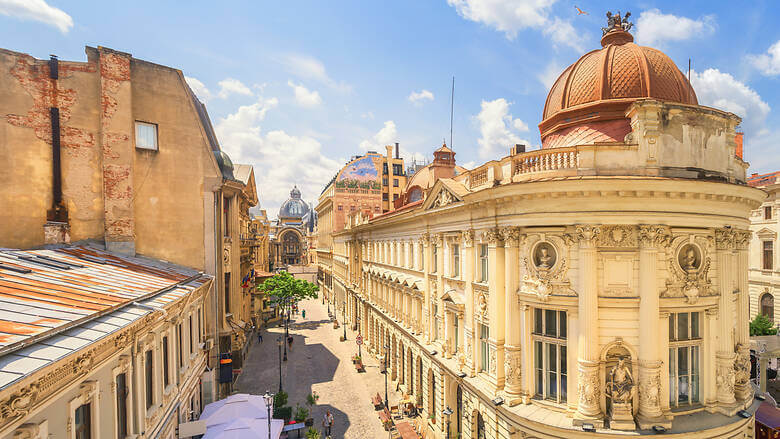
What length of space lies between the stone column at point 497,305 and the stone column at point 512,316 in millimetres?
417

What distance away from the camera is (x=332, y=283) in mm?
70062

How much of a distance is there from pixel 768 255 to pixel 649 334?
112 feet

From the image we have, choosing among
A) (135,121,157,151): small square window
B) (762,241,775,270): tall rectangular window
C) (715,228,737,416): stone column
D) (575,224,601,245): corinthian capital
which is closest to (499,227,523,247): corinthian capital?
(575,224,601,245): corinthian capital

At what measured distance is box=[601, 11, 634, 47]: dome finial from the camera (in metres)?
18.9

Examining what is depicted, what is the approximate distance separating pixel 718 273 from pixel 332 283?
6153 cm

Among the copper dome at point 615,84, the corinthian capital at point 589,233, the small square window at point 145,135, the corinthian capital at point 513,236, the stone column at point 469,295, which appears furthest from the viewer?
the small square window at point 145,135

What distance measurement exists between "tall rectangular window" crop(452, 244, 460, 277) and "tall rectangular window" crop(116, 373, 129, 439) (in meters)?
15.4

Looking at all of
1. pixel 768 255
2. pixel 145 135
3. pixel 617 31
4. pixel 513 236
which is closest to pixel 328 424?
pixel 513 236

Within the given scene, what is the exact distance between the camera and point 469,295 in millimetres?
18672

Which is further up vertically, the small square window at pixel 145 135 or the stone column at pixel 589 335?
the small square window at pixel 145 135

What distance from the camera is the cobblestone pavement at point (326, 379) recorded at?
80.7 feet

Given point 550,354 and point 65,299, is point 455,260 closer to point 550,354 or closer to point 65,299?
point 550,354

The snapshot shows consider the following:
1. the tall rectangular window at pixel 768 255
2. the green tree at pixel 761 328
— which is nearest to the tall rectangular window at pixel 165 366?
the green tree at pixel 761 328

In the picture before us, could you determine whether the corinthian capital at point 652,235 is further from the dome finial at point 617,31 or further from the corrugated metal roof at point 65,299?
the corrugated metal roof at point 65,299
